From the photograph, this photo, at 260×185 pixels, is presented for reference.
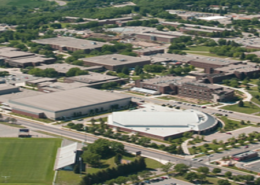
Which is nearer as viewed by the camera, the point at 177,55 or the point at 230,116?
the point at 230,116

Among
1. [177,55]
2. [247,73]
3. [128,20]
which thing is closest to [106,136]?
[247,73]

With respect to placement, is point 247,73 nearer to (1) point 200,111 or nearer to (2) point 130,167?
(1) point 200,111

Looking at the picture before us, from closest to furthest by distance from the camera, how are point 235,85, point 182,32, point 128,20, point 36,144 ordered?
1. point 36,144
2. point 235,85
3. point 182,32
4. point 128,20

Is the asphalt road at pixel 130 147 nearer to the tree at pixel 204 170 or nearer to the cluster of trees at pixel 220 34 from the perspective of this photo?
the tree at pixel 204 170

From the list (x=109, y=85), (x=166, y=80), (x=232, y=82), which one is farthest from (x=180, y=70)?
(x=109, y=85)

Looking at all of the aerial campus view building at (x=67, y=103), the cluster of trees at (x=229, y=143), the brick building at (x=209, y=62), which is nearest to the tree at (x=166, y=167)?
the cluster of trees at (x=229, y=143)

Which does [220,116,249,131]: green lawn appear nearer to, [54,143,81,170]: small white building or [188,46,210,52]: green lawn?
[54,143,81,170]: small white building

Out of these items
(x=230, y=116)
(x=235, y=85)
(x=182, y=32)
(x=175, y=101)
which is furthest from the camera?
(x=182, y=32)
